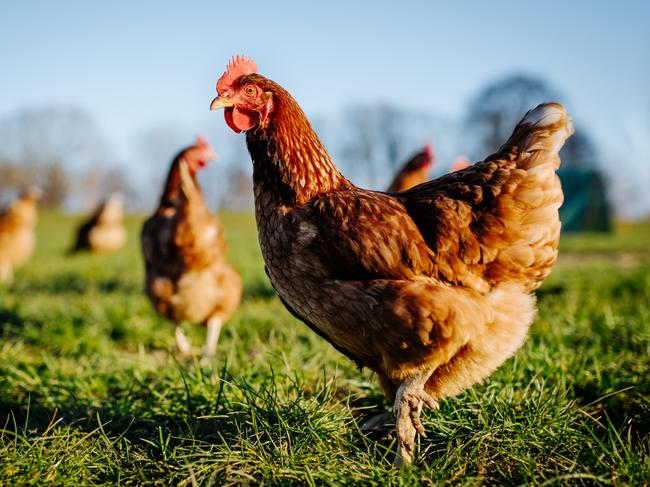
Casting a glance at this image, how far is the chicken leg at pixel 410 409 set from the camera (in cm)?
216

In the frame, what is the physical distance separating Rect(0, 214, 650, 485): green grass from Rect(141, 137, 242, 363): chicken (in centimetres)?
26

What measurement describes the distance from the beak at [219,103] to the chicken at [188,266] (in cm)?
199

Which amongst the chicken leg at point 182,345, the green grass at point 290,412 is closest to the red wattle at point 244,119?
the green grass at point 290,412

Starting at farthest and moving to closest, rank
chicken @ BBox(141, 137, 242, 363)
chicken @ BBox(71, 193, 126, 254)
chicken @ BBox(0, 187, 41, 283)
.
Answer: chicken @ BBox(71, 193, 126, 254) → chicken @ BBox(0, 187, 41, 283) → chicken @ BBox(141, 137, 242, 363)

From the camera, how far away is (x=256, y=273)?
7652mm

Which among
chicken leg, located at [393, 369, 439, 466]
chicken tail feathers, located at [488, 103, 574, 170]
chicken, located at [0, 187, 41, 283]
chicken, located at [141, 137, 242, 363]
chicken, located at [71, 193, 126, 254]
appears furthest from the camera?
chicken, located at [71, 193, 126, 254]

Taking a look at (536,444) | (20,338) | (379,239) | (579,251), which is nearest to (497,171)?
(379,239)

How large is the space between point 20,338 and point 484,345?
394 centimetres

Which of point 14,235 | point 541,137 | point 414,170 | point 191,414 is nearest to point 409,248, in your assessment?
point 541,137

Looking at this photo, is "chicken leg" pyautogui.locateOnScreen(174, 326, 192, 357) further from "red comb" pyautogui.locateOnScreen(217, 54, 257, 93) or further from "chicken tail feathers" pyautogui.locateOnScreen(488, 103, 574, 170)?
"chicken tail feathers" pyautogui.locateOnScreen(488, 103, 574, 170)

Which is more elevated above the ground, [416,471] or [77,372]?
[416,471]

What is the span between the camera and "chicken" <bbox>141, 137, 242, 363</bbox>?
4277mm

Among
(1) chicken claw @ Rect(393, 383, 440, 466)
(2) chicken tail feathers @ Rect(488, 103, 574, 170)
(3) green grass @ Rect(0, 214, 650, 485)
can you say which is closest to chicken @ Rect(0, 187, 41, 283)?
(3) green grass @ Rect(0, 214, 650, 485)

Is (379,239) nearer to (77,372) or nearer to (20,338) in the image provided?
(77,372)
